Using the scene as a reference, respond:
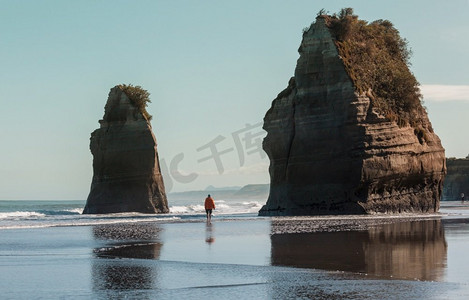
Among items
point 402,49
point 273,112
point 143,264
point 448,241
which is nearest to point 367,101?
point 273,112

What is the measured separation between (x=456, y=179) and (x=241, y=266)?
359 feet

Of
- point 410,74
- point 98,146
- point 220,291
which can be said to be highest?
point 410,74

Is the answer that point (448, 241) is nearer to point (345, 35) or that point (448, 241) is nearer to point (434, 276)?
point (434, 276)

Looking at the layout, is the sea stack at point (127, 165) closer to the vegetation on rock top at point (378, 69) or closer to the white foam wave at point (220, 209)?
the white foam wave at point (220, 209)

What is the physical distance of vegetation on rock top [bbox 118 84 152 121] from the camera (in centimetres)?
6625

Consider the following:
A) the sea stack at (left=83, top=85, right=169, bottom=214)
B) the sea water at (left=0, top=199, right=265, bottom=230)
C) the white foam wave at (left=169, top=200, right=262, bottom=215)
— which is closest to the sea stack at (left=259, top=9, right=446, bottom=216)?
the sea water at (left=0, top=199, right=265, bottom=230)

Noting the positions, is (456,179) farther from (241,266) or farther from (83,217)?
(241,266)

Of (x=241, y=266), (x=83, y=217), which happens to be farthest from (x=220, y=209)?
(x=241, y=266)

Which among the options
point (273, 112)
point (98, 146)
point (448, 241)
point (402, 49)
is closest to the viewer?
point (448, 241)

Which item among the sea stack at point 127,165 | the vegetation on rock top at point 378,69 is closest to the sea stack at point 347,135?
the vegetation on rock top at point 378,69

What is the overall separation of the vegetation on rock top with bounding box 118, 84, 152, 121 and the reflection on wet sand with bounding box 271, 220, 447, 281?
4010 cm

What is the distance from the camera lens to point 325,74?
50188 millimetres

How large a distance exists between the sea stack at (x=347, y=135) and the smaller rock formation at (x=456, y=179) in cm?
6750

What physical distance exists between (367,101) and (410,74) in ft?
28.0
